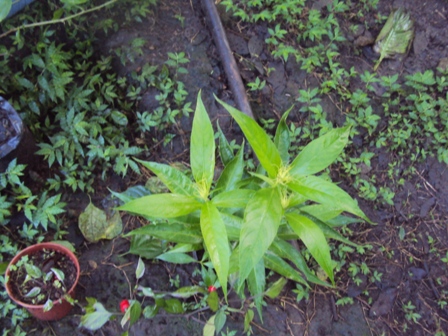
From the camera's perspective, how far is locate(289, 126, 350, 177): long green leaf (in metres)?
1.42

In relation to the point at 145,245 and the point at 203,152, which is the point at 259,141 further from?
the point at 145,245

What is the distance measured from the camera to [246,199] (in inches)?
56.7

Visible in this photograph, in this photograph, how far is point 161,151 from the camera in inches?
113

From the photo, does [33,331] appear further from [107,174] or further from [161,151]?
[161,151]

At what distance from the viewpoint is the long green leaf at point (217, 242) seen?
129cm

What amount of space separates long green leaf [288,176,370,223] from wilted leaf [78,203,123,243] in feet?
4.98

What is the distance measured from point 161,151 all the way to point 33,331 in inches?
54.6

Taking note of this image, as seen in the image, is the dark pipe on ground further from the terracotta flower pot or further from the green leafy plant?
the terracotta flower pot

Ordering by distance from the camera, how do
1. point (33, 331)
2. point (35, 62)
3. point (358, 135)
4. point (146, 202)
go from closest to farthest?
point (146, 202) → point (33, 331) → point (35, 62) → point (358, 135)

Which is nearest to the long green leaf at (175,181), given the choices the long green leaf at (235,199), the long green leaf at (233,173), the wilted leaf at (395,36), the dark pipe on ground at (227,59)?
the long green leaf at (235,199)

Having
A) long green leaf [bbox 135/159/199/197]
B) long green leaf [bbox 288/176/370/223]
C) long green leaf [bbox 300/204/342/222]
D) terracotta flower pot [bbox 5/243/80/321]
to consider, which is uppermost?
long green leaf [bbox 288/176/370/223]

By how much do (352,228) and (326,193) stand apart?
1.61 metres

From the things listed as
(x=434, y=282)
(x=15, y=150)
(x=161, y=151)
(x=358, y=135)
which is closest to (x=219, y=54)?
(x=161, y=151)

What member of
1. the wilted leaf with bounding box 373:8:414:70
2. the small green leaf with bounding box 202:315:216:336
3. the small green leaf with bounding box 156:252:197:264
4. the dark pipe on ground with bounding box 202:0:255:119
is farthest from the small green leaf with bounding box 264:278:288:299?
the wilted leaf with bounding box 373:8:414:70
